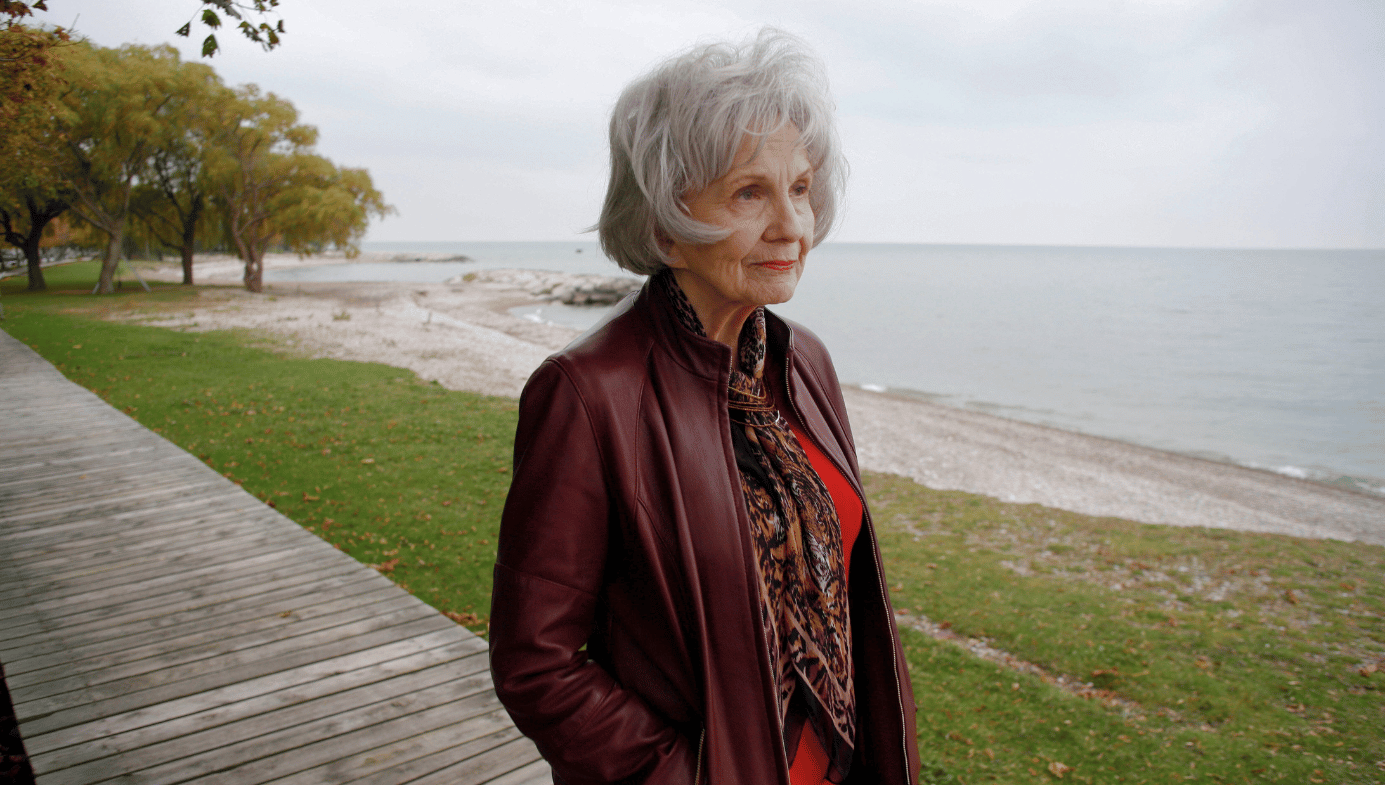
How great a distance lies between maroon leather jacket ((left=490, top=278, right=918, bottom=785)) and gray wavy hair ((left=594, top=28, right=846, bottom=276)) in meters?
0.21

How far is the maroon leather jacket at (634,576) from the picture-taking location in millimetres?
1313

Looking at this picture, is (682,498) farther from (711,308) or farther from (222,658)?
(222,658)

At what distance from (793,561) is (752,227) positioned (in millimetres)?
671

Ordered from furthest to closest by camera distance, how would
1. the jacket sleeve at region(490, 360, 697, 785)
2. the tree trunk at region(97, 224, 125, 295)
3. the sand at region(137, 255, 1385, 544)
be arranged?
the tree trunk at region(97, 224, 125, 295), the sand at region(137, 255, 1385, 544), the jacket sleeve at region(490, 360, 697, 785)

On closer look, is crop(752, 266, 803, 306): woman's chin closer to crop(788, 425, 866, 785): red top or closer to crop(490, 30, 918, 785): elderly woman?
crop(490, 30, 918, 785): elderly woman

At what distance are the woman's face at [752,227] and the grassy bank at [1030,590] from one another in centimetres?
372

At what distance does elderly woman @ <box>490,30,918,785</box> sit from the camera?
52.1 inches

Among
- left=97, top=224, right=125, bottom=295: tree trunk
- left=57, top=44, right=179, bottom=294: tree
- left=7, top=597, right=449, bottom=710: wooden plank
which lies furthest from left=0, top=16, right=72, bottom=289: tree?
left=7, top=597, right=449, bottom=710: wooden plank

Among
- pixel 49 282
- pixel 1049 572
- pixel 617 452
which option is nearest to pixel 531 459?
pixel 617 452

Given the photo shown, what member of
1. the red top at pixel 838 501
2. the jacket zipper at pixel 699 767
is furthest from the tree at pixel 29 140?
the jacket zipper at pixel 699 767

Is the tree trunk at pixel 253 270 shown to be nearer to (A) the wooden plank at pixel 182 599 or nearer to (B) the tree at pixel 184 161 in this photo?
(B) the tree at pixel 184 161

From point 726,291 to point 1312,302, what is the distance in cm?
8398

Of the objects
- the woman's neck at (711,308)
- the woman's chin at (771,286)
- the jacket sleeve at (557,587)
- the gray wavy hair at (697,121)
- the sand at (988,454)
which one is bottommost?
the sand at (988,454)

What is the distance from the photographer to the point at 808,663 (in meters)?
1.58
